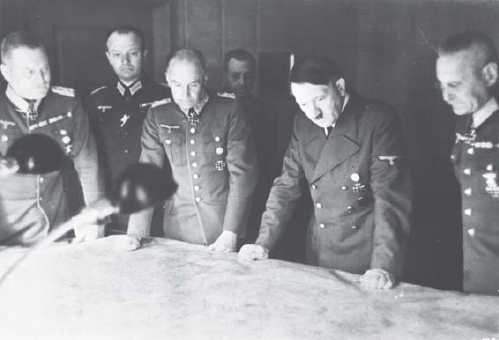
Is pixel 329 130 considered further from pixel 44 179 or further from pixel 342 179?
pixel 44 179

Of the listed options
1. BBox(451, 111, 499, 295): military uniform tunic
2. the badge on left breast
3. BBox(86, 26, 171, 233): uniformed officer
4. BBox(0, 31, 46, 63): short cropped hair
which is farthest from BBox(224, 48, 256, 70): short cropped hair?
the badge on left breast

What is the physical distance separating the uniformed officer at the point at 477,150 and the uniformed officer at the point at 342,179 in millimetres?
179

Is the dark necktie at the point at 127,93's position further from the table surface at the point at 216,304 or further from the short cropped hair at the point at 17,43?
the table surface at the point at 216,304

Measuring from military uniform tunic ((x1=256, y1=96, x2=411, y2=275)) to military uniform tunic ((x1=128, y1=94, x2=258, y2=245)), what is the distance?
27 centimetres

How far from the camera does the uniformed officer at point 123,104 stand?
2.26 m

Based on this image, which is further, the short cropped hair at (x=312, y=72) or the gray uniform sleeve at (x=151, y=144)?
the gray uniform sleeve at (x=151, y=144)

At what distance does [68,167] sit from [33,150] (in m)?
0.91

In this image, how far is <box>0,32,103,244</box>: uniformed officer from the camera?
196cm

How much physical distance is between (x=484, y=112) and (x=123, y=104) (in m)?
1.46

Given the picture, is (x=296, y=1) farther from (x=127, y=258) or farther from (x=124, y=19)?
(x=127, y=258)

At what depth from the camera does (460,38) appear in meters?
1.62

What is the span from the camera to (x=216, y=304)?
1.25 metres

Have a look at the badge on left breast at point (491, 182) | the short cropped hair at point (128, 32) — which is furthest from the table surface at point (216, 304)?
the short cropped hair at point (128, 32)

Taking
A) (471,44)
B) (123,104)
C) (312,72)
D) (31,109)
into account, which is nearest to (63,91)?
(31,109)
